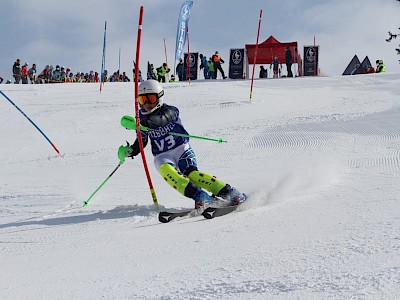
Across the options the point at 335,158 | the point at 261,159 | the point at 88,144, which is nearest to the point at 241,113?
the point at 88,144

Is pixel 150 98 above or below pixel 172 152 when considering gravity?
above

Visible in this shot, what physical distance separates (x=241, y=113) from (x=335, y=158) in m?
6.18

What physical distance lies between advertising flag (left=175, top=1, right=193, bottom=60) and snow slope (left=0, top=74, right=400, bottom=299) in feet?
36.4

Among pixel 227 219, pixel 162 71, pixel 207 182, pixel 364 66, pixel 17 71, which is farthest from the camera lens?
pixel 364 66

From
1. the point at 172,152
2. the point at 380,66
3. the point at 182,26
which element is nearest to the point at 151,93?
the point at 172,152

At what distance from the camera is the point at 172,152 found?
526 cm

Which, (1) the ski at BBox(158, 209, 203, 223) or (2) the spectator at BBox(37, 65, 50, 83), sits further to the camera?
(2) the spectator at BBox(37, 65, 50, 83)

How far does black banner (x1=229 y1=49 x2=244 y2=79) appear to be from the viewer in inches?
1099

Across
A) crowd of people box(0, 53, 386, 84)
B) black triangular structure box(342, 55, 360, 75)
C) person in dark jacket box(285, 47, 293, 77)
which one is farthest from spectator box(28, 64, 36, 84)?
black triangular structure box(342, 55, 360, 75)

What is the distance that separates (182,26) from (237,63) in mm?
5826

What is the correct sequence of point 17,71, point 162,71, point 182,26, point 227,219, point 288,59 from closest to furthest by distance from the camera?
point 227,219, point 182,26, point 17,71, point 288,59, point 162,71

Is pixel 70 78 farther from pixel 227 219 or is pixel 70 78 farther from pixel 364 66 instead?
pixel 227 219

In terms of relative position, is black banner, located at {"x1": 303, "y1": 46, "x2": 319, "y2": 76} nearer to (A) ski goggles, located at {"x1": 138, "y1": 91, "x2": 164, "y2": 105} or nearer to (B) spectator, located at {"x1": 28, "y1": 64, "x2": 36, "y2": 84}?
(B) spectator, located at {"x1": 28, "y1": 64, "x2": 36, "y2": 84}

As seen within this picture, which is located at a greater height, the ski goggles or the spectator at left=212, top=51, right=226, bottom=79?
the spectator at left=212, top=51, right=226, bottom=79
